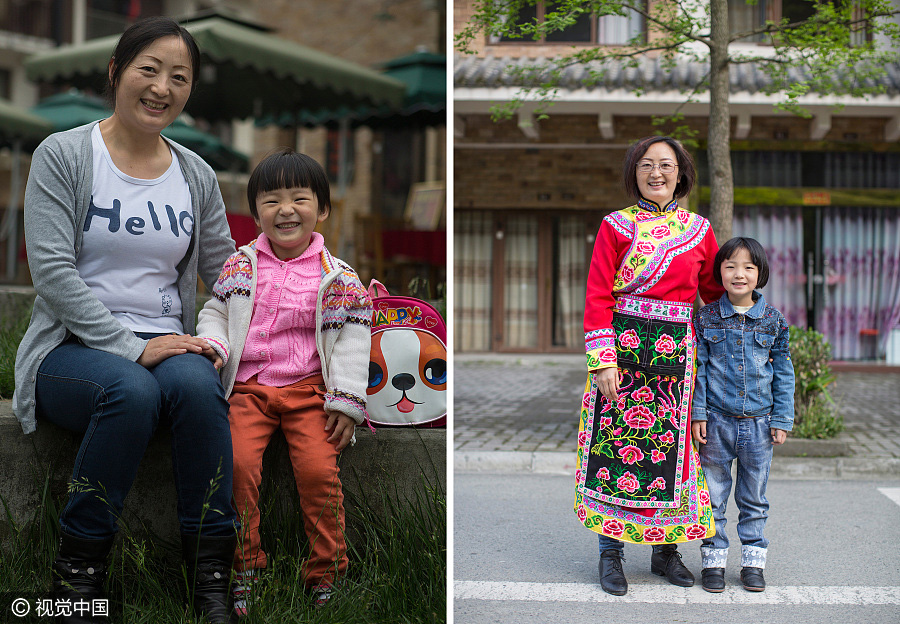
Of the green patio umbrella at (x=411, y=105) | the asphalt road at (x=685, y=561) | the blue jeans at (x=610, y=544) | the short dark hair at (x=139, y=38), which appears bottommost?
the asphalt road at (x=685, y=561)

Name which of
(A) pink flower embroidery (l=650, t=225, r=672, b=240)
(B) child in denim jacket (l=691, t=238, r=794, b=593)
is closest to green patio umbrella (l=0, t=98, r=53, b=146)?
(A) pink flower embroidery (l=650, t=225, r=672, b=240)

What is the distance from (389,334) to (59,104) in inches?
492

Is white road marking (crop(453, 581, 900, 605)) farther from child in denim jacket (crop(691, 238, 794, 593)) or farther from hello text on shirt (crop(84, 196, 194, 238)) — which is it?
hello text on shirt (crop(84, 196, 194, 238))

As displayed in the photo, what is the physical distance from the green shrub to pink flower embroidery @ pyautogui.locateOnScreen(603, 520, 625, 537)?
10.7ft

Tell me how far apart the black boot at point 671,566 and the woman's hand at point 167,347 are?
204 cm

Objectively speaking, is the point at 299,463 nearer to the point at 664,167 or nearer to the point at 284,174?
the point at 284,174

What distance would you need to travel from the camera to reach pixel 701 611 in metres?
3.19

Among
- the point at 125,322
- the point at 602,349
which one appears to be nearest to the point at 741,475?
the point at 602,349

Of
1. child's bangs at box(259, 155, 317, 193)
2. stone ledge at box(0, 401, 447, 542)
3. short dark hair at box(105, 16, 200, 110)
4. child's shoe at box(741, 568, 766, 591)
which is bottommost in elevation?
child's shoe at box(741, 568, 766, 591)

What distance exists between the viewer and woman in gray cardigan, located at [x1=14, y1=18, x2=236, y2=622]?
100 inches

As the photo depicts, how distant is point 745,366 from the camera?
3.35m

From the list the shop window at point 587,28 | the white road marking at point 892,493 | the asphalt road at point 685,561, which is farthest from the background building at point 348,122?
the white road marking at point 892,493

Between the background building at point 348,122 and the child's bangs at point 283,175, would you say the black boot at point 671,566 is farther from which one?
the background building at point 348,122

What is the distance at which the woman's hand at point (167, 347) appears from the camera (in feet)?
Result: 8.84
